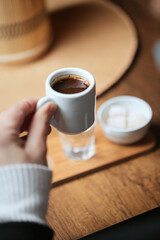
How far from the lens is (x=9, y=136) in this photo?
55 cm

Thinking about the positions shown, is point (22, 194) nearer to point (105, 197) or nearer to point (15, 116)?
point (15, 116)

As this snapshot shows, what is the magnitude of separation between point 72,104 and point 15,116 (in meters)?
0.11

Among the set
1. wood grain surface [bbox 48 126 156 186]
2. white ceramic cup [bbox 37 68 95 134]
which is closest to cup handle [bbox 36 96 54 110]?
white ceramic cup [bbox 37 68 95 134]

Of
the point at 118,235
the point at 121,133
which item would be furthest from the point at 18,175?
the point at 121,133

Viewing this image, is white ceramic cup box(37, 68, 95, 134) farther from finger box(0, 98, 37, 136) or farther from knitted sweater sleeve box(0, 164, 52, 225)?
knitted sweater sleeve box(0, 164, 52, 225)

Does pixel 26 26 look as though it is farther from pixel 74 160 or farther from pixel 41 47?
pixel 74 160

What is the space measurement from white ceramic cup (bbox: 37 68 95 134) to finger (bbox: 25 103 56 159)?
3 centimetres

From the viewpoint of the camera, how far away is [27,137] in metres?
0.56

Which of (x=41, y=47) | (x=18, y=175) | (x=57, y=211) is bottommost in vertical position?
(x=57, y=211)

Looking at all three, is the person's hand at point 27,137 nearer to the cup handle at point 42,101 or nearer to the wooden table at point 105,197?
the cup handle at point 42,101

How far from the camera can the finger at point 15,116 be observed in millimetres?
556

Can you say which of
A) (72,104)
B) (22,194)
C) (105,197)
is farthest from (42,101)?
(105,197)

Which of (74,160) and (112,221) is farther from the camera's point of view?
(74,160)

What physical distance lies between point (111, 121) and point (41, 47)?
0.48 meters
